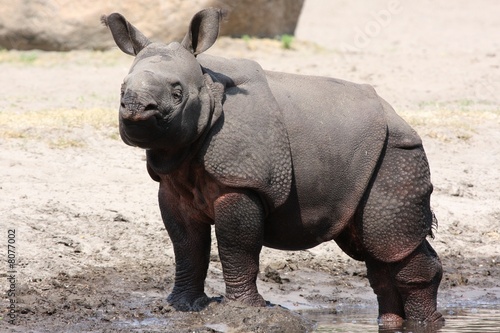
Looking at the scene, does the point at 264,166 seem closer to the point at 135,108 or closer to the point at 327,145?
the point at 327,145

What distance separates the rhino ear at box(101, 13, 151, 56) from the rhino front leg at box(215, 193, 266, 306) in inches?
46.4

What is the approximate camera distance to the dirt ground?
328 inches

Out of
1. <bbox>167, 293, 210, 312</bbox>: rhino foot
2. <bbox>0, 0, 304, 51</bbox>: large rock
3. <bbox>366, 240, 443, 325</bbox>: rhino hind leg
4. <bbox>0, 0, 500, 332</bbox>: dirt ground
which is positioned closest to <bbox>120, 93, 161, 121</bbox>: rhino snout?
<bbox>0, 0, 500, 332</bbox>: dirt ground

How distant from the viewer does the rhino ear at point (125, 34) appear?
748 centimetres

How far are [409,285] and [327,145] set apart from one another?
4.20 feet

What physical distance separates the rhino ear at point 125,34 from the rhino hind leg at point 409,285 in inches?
87.5

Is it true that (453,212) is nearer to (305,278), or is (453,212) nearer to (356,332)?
(305,278)

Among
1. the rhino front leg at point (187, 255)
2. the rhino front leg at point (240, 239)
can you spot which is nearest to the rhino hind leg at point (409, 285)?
the rhino front leg at point (240, 239)

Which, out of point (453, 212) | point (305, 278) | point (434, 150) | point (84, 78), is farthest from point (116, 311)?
point (84, 78)

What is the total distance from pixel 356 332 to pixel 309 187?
4.27 ft

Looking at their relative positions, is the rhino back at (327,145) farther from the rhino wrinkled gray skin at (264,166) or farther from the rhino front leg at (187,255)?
the rhino front leg at (187,255)

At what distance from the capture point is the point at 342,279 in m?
9.95

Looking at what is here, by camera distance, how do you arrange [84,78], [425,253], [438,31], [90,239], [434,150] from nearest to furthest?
[425,253], [90,239], [434,150], [84,78], [438,31]
